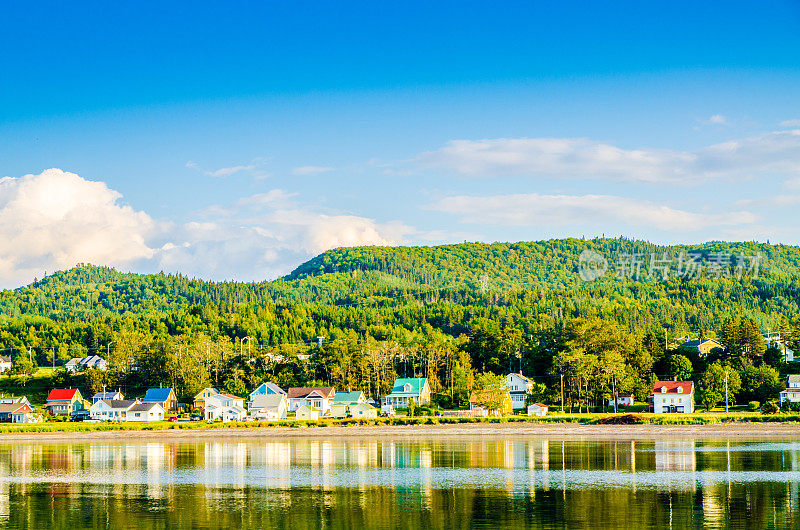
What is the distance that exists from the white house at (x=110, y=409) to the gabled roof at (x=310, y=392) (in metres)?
18.8

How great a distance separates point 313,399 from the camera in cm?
10506

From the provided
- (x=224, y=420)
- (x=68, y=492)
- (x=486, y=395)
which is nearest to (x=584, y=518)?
(x=68, y=492)

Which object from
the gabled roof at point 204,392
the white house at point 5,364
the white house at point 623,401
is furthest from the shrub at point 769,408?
the white house at point 5,364

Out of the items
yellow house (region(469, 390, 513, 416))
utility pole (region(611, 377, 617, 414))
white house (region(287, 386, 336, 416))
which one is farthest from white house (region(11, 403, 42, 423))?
utility pole (region(611, 377, 617, 414))

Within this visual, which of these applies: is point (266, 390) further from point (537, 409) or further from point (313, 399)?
point (537, 409)

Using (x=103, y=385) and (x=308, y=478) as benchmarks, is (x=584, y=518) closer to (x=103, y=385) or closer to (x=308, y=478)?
(x=308, y=478)

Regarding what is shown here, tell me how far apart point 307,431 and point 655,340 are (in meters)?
48.5

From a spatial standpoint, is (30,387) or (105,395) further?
(30,387)

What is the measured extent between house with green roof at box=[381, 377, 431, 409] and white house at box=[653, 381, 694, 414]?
28.0 metres

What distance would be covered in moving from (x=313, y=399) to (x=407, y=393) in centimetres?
1171

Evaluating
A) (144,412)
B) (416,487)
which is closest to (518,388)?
(144,412)

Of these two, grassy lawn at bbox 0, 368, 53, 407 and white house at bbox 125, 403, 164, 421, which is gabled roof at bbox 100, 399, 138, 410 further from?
grassy lawn at bbox 0, 368, 53, 407

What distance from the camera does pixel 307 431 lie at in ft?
270

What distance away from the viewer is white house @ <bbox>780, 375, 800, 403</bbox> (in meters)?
90.0
